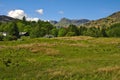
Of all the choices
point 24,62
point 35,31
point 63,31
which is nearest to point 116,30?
point 63,31

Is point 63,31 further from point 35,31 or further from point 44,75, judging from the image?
point 44,75

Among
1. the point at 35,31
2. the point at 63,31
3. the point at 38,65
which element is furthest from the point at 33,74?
the point at 63,31

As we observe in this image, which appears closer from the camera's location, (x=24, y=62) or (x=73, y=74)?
(x=73, y=74)

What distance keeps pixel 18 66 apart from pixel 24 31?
469 ft

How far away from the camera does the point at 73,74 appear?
849 inches

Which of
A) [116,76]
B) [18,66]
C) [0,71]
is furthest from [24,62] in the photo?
[116,76]

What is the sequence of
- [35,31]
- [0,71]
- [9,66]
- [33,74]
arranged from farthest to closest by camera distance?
[35,31], [9,66], [0,71], [33,74]

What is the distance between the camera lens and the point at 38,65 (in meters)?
28.2

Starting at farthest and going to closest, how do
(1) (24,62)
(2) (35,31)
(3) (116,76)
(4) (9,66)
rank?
(2) (35,31) → (1) (24,62) → (4) (9,66) → (3) (116,76)

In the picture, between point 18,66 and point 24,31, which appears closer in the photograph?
point 18,66

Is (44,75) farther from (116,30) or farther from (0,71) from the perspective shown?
(116,30)

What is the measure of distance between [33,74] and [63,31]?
441 feet

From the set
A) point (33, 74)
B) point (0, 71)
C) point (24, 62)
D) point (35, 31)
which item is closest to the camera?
point (33, 74)

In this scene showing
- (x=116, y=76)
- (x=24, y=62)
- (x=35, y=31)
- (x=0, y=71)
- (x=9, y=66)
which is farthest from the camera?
(x=35, y=31)
